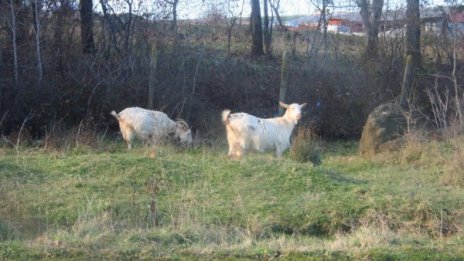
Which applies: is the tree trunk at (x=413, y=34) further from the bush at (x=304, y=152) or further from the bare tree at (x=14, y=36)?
the bare tree at (x=14, y=36)

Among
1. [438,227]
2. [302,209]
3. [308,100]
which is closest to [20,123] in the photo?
[308,100]

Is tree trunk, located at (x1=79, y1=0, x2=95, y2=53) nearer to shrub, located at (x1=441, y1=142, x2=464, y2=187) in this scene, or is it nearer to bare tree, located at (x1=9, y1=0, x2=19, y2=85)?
bare tree, located at (x1=9, y1=0, x2=19, y2=85)

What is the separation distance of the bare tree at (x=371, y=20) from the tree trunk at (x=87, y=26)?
9704mm

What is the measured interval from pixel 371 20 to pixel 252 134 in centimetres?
1406

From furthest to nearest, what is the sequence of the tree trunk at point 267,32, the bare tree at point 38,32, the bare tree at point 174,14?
1. the tree trunk at point 267,32
2. the bare tree at point 174,14
3. the bare tree at point 38,32

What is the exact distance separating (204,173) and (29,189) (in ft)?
8.62

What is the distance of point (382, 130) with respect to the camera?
16906mm

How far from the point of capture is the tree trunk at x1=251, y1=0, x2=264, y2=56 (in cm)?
2878

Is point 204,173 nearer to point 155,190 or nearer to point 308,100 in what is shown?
point 155,190

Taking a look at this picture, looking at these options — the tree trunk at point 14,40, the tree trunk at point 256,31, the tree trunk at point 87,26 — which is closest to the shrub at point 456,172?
the tree trunk at point 14,40

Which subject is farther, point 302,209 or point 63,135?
point 63,135

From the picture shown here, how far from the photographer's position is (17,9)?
19.0 metres

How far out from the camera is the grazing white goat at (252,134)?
14.4 m

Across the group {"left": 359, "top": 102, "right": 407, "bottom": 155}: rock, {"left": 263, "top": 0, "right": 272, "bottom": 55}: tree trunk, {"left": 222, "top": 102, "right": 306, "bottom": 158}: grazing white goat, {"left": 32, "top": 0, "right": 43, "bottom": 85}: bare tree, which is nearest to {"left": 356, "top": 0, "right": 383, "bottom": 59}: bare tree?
{"left": 263, "top": 0, "right": 272, "bottom": 55}: tree trunk
